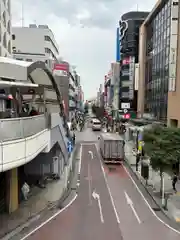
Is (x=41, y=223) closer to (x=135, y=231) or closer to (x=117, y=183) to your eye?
(x=135, y=231)

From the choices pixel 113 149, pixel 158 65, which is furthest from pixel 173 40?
pixel 113 149

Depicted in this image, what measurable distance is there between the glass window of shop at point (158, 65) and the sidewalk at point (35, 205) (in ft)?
53.4

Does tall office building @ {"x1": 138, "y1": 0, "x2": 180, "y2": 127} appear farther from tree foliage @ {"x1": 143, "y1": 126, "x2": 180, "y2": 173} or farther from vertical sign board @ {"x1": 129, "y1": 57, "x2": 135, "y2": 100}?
tree foliage @ {"x1": 143, "y1": 126, "x2": 180, "y2": 173}

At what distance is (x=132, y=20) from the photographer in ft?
211

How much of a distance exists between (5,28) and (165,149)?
28347mm

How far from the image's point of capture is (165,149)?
20531 millimetres

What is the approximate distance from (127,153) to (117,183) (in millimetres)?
15869

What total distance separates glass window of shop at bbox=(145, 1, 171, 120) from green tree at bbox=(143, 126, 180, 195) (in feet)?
44.4

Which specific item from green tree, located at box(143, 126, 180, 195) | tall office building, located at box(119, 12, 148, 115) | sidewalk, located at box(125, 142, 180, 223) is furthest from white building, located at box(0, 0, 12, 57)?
tall office building, located at box(119, 12, 148, 115)

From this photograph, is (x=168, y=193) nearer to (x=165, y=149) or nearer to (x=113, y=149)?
(x=165, y=149)

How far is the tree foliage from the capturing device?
2034 centimetres

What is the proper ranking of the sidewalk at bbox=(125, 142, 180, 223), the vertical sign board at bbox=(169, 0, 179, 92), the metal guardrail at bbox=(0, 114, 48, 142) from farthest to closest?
the vertical sign board at bbox=(169, 0, 179, 92)
the sidewalk at bbox=(125, 142, 180, 223)
the metal guardrail at bbox=(0, 114, 48, 142)

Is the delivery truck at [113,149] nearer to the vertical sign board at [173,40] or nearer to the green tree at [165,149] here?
the vertical sign board at [173,40]

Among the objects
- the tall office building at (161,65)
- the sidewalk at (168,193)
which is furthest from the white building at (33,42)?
the sidewalk at (168,193)
